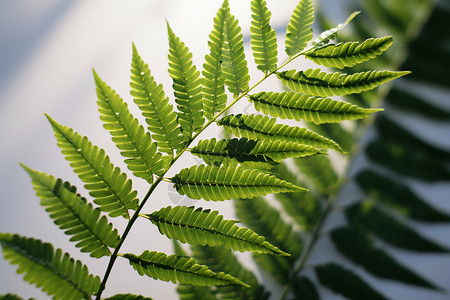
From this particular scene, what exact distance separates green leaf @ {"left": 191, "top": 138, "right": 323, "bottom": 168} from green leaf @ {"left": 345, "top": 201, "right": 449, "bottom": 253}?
0.53m

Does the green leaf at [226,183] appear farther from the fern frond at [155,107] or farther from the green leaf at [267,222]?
the green leaf at [267,222]

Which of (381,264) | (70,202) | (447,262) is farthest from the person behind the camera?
(447,262)

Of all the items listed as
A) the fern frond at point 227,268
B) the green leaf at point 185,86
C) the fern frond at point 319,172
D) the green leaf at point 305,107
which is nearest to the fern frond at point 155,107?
the green leaf at point 185,86

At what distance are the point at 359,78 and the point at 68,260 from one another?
0.44m

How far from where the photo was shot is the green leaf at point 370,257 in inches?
35.2

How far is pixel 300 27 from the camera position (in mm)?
525

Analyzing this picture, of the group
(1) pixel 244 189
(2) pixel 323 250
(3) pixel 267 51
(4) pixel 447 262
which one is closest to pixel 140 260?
(1) pixel 244 189

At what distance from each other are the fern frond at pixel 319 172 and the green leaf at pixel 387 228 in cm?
8

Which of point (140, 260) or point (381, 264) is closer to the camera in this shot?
point (140, 260)

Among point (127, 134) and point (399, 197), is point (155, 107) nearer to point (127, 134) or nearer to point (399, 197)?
point (127, 134)

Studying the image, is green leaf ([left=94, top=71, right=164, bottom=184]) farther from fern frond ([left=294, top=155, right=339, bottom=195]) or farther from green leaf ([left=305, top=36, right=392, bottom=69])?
fern frond ([left=294, top=155, right=339, bottom=195])

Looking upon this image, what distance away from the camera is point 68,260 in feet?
1.50

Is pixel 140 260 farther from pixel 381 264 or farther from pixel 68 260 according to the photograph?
pixel 381 264

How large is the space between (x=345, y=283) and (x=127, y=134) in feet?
2.07
